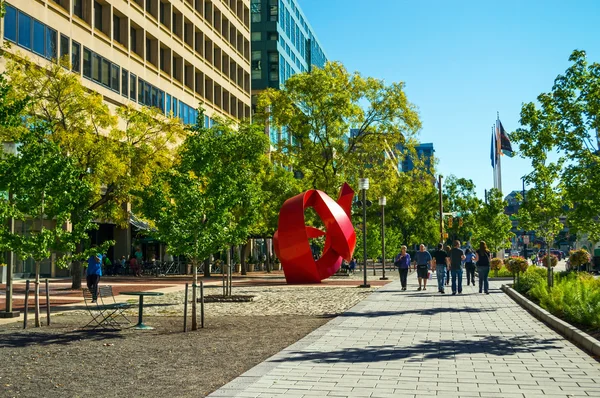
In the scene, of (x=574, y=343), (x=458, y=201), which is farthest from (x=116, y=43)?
(x=458, y=201)

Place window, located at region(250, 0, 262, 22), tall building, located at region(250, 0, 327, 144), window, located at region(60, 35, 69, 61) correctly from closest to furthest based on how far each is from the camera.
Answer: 1. window, located at region(60, 35, 69, 61)
2. tall building, located at region(250, 0, 327, 144)
3. window, located at region(250, 0, 262, 22)

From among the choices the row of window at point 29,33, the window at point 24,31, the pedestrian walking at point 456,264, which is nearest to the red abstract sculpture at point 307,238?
the pedestrian walking at point 456,264

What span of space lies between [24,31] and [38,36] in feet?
4.06

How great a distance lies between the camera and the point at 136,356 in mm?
10992

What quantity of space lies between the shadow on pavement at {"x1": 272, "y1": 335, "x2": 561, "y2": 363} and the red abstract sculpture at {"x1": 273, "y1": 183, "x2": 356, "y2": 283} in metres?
18.8

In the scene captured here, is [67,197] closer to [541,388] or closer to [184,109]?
[541,388]

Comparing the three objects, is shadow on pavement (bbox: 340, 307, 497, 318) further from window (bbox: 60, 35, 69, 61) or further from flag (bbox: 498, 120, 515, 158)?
flag (bbox: 498, 120, 515, 158)

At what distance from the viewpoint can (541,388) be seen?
26.7 ft

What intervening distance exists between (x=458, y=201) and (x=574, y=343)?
238 ft

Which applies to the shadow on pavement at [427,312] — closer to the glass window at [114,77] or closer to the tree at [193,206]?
the tree at [193,206]

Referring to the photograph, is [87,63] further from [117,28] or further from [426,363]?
[426,363]

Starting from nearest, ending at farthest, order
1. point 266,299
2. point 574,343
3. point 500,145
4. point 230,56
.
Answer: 1. point 574,343
2. point 266,299
3. point 500,145
4. point 230,56

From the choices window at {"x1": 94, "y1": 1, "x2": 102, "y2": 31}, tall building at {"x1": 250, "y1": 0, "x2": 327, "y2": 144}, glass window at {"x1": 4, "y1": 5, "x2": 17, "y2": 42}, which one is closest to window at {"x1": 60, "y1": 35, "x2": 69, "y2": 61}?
glass window at {"x1": 4, "y1": 5, "x2": 17, "y2": 42}

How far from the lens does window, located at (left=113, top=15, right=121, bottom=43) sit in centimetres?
4444
